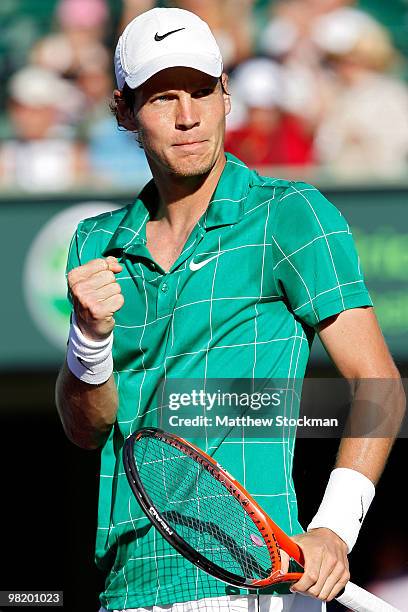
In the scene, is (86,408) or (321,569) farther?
(86,408)

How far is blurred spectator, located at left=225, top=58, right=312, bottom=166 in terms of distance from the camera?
17.3 feet

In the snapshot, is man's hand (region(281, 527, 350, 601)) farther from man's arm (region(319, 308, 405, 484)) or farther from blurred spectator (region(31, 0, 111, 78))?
blurred spectator (region(31, 0, 111, 78))

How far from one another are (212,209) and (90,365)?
461 mm

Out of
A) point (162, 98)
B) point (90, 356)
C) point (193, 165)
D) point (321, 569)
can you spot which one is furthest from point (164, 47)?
point (321, 569)

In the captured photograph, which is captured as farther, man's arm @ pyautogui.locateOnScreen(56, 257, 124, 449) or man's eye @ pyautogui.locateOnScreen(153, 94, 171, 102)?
man's eye @ pyautogui.locateOnScreen(153, 94, 171, 102)

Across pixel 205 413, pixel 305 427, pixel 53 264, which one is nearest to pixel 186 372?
pixel 205 413

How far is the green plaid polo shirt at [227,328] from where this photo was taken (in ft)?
8.00

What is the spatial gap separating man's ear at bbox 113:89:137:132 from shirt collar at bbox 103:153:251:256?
161 mm

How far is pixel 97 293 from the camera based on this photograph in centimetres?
240

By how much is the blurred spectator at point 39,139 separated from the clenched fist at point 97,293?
2742 millimetres

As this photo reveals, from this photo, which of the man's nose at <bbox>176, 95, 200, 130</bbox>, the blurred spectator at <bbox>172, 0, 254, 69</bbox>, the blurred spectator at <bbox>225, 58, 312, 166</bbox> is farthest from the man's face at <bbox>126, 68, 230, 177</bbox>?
the blurred spectator at <bbox>172, 0, 254, 69</bbox>

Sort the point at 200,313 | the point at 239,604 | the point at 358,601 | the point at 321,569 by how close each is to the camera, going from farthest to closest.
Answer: the point at 200,313
the point at 239,604
the point at 358,601
the point at 321,569

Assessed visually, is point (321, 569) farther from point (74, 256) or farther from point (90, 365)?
point (74, 256)

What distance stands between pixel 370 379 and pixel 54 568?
3.36 m
